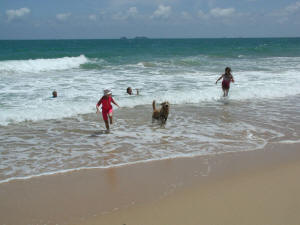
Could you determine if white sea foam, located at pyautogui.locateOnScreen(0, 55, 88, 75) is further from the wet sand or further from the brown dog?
the wet sand

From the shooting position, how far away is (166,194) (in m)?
4.47

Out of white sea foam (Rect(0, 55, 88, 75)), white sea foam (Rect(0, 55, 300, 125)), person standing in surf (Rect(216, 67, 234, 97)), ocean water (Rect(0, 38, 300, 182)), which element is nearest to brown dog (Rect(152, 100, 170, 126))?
ocean water (Rect(0, 38, 300, 182))

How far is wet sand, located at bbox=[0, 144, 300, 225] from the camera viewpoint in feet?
12.7

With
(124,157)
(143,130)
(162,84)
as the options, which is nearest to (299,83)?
(162,84)

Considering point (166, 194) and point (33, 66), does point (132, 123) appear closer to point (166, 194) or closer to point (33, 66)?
point (166, 194)

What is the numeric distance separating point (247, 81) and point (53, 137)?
38.3 feet

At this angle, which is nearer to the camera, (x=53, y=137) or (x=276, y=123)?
(x=53, y=137)

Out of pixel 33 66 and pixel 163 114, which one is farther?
pixel 33 66

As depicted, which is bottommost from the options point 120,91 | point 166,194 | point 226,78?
point 166,194

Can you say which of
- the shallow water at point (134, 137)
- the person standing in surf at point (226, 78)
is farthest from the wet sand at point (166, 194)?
the person standing in surf at point (226, 78)

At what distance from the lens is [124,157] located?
6.09 m

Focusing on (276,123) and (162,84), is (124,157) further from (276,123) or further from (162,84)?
(162,84)

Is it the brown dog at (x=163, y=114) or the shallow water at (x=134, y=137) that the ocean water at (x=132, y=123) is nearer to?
the shallow water at (x=134, y=137)

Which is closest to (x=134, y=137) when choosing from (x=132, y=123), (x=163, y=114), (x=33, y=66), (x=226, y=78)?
(x=163, y=114)
